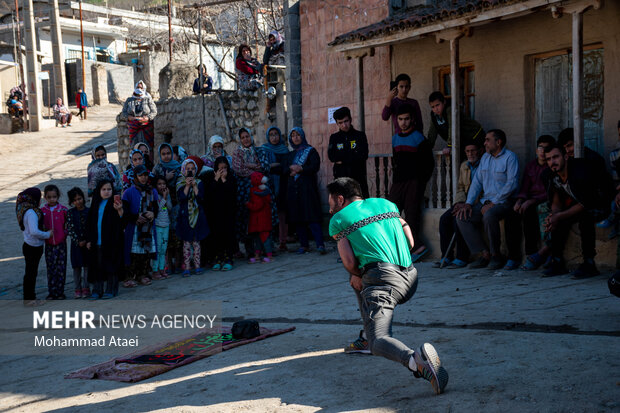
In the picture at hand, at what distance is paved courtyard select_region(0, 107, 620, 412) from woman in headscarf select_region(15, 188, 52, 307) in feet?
6.16

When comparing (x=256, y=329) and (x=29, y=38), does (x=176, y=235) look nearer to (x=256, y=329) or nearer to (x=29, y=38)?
(x=256, y=329)

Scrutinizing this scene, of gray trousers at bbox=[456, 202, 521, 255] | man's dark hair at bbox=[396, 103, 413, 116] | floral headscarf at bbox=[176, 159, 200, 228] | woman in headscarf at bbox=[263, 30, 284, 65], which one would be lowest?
gray trousers at bbox=[456, 202, 521, 255]

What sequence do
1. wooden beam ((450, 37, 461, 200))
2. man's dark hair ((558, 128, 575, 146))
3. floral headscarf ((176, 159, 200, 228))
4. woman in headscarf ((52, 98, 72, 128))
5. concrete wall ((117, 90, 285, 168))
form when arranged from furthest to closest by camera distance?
woman in headscarf ((52, 98, 72, 128))
concrete wall ((117, 90, 285, 168))
floral headscarf ((176, 159, 200, 228))
wooden beam ((450, 37, 461, 200))
man's dark hair ((558, 128, 575, 146))

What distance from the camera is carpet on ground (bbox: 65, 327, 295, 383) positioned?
4.95m

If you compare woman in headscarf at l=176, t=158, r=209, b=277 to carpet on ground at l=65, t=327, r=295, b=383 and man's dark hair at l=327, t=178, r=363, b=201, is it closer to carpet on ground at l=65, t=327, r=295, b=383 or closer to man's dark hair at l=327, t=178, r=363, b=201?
carpet on ground at l=65, t=327, r=295, b=383

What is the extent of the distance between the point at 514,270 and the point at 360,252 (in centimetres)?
396

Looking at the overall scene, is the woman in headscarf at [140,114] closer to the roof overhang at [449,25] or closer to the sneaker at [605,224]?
the roof overhang at [449,25]

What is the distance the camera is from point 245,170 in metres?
10.0

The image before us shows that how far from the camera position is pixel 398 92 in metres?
9.28

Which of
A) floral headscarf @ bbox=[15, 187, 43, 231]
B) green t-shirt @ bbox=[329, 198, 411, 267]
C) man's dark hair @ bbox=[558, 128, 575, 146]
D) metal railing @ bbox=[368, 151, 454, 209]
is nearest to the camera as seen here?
green t-shirt @ bbox=[329, 198, 411, 267]

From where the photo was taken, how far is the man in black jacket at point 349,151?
372 inches

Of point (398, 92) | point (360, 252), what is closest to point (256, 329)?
point (360, 252)

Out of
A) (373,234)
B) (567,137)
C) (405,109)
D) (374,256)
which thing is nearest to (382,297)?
(374,256)

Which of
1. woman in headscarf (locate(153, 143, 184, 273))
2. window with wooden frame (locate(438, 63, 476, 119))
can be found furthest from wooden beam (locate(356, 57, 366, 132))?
woman in headscarf (locate(153, 143, 184, 273))
